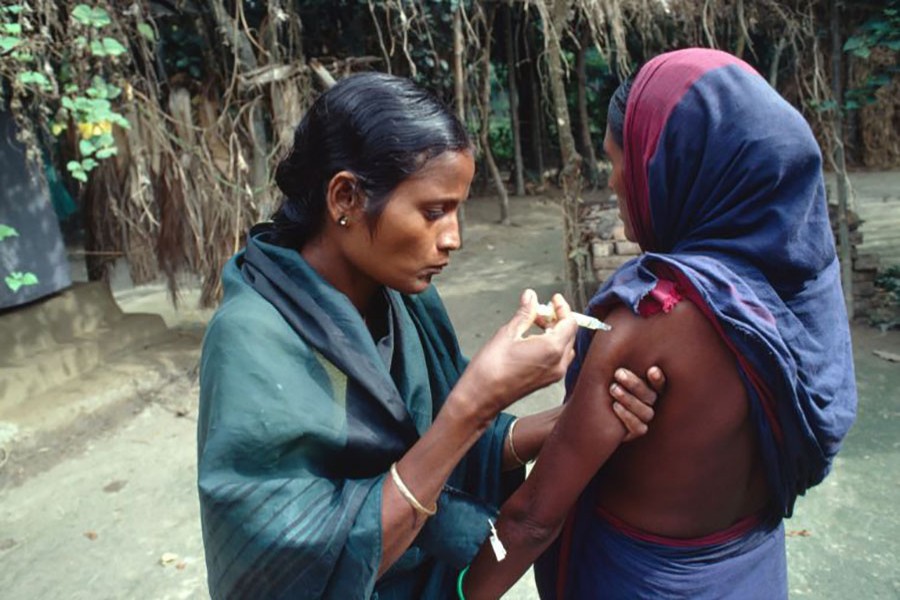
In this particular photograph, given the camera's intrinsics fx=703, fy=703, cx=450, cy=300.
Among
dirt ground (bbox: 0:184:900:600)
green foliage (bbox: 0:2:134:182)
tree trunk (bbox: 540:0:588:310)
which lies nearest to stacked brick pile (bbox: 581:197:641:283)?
tree trunk (bbox: 540:0:588:310)

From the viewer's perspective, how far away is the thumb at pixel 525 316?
48.1 inches

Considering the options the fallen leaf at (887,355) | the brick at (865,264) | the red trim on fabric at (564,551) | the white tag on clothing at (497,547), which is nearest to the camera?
the white tag on clothing at (497,547)

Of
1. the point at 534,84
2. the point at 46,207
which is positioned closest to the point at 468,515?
the point at 46,207

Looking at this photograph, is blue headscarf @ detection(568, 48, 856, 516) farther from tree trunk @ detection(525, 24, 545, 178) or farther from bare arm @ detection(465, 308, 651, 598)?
tree trunk @ detection(525, 24, 545, 178)

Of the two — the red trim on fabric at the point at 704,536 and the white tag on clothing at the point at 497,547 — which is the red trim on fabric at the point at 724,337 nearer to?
the red trim on fabric at the point at 704,536

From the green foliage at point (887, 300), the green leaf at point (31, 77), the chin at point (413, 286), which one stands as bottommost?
the green foliage at point (887, 300)

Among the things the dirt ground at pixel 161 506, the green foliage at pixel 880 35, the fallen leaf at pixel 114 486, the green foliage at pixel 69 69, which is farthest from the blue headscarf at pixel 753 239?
the green foliage at pixel 880 35

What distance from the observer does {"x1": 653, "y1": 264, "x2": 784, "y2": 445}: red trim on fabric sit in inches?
43.6

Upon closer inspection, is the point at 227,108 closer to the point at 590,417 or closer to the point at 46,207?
the point at 46,207

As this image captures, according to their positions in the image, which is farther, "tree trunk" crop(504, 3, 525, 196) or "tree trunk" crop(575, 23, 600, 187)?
"tree trunk" crop(575, 23, 600, 187)

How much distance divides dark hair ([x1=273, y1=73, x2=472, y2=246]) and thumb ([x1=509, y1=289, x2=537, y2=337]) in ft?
0.98

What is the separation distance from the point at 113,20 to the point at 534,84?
9241mm

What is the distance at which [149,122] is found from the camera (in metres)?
5.04

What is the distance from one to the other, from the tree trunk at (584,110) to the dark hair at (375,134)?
10564 mm
